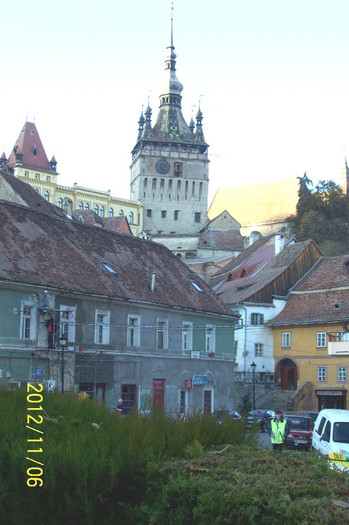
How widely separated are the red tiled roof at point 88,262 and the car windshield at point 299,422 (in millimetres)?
8507

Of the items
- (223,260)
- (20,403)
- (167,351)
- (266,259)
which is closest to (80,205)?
(223,260)

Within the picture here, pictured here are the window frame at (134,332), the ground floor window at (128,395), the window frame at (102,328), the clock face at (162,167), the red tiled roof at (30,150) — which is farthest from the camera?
the clock face at (162,167)

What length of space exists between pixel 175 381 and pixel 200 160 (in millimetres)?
107278

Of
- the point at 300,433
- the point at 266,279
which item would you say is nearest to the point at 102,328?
the point at 300,433

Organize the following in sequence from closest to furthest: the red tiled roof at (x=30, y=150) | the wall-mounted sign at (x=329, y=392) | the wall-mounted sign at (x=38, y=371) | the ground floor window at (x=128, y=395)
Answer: the wall-mounted sign at (x=38, y=371) < the ground floor window at (x=128, y=395) < the wall-mounted sign at (x=329, y=392) < the red tiled roof at (x=30, y=150)

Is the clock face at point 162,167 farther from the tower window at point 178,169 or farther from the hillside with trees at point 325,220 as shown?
the hillside with trees at point 325,220

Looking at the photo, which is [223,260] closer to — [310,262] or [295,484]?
[310,262]

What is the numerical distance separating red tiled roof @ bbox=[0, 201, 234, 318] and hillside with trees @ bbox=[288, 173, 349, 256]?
47712 millimetres

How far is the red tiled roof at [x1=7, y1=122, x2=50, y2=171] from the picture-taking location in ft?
401

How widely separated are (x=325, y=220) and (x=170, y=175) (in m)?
52.9

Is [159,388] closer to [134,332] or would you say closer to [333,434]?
[134,332]

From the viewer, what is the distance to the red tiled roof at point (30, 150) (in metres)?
122

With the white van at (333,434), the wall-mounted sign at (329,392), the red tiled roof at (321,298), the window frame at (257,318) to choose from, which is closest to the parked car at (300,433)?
the white van at (333,434)

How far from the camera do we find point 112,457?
9.16m
